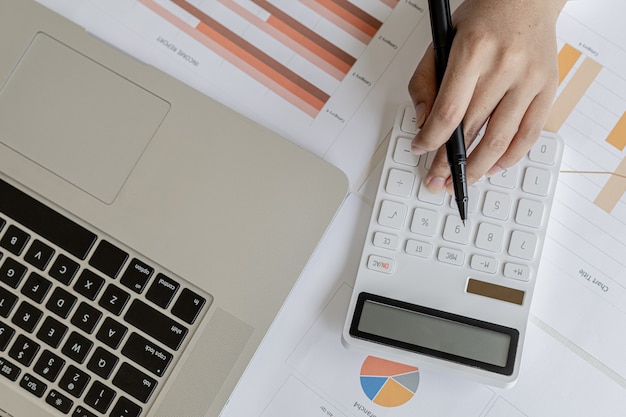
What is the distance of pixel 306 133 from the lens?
0.56 m

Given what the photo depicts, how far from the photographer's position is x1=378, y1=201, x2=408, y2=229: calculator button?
0.51 m

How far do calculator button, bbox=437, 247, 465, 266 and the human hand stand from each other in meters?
0.06

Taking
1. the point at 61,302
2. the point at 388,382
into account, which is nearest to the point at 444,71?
the point at 388,382

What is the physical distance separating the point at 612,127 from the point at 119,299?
1.51 feet

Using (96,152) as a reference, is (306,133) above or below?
above

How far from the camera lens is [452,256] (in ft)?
1.64

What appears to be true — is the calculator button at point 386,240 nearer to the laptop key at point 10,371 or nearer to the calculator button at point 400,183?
the calculator button at point 400,183

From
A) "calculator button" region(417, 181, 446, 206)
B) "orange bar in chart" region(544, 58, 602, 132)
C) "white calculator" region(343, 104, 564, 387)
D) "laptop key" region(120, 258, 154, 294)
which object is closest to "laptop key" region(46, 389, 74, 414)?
"laptop key" region(120, 258, 154, 294)

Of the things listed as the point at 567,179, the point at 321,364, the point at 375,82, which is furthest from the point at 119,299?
the point at 567,179

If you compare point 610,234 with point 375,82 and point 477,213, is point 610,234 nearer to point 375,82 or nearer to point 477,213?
point 477,213

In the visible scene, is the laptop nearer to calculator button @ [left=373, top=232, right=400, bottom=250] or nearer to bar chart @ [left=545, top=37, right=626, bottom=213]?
calculator button @ [left=373, top=232, right=400, bottom=250]

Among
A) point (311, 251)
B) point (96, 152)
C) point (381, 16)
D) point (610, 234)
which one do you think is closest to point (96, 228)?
point (96, 152)

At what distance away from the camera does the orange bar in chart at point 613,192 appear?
515 mm

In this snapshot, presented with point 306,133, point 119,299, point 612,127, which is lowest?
point 119,299
